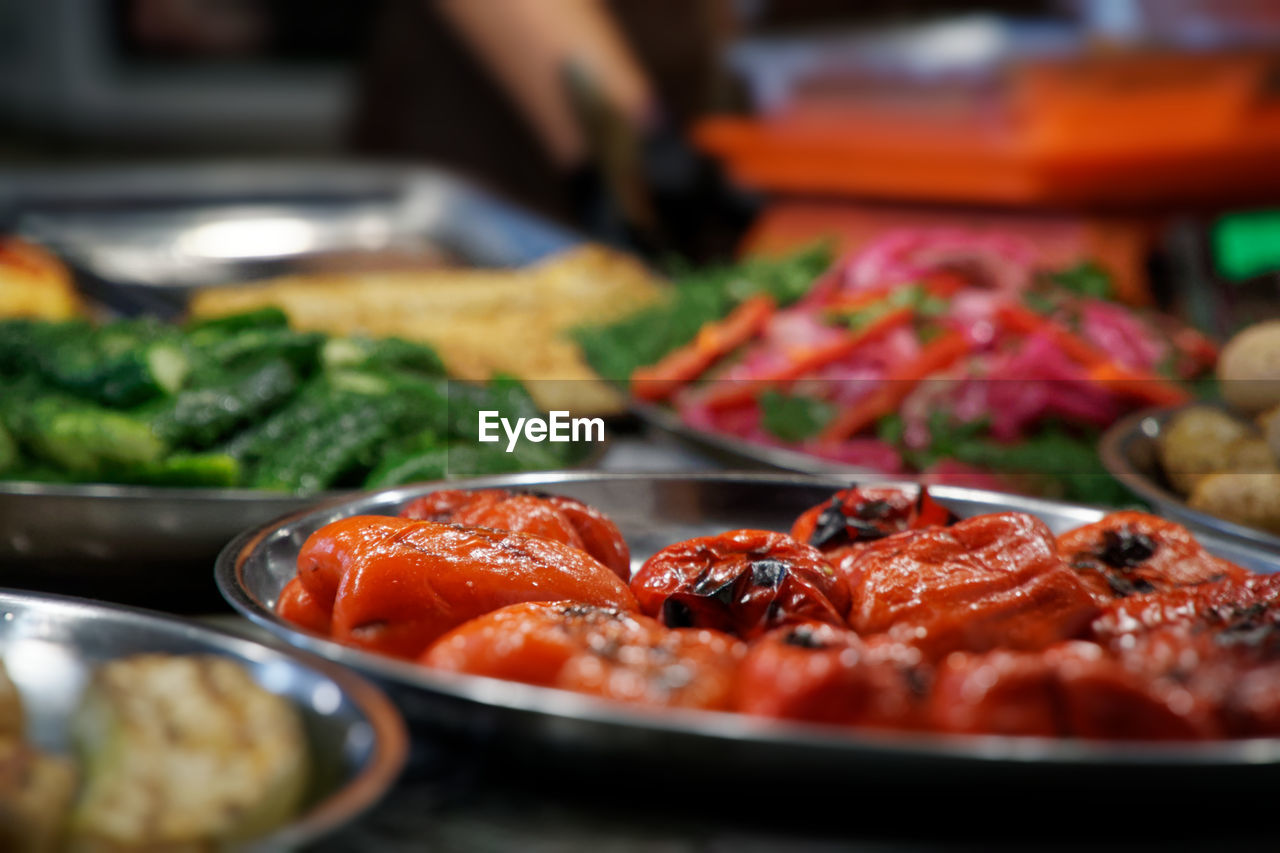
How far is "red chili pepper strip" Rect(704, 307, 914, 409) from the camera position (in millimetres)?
2102

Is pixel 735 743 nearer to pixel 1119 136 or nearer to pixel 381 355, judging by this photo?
pixel 381 355

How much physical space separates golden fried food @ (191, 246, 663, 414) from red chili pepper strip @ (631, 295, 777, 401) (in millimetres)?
78

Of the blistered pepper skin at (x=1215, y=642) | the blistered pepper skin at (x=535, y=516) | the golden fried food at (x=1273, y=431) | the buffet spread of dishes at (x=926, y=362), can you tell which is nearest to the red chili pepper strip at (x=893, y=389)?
the buffet spread of dishes at (x=926, y=362)

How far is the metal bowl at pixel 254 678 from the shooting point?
0.63 m

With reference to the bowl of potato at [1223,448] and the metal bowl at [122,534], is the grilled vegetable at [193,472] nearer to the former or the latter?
Result: the metal bowl at [122,534]

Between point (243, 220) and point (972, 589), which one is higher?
point (243, 220)

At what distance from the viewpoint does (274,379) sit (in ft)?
5.03

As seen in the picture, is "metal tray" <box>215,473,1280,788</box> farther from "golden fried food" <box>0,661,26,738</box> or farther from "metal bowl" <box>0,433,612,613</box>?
"metal bowl" <box>0,433,612,613</box>

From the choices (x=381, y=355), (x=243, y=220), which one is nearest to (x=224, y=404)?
(x=381, y=355)

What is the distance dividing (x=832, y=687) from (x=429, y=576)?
0.31 meters

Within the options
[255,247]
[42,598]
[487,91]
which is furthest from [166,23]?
[42,598]

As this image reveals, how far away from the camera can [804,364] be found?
2137 mm

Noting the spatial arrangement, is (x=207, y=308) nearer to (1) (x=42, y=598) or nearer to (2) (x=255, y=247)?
(2) (x=255, y=247)

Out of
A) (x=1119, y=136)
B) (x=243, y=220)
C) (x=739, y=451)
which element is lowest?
(x=739, y=451)
